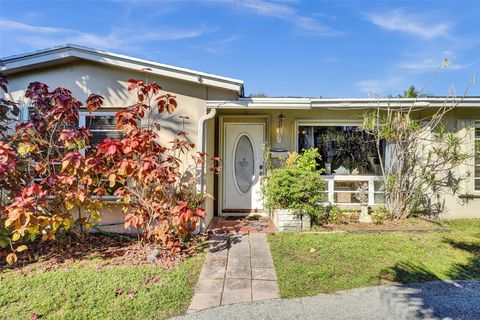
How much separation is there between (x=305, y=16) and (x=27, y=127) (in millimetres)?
9436

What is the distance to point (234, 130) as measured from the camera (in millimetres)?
8781

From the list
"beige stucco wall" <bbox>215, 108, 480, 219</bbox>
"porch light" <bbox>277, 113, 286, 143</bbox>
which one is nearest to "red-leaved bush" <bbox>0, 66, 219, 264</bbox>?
"beige stucco wall" <bbox>215, 108, 480, 219</bbox>

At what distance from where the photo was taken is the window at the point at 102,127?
21.7 ft

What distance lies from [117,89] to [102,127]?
2.87 feet

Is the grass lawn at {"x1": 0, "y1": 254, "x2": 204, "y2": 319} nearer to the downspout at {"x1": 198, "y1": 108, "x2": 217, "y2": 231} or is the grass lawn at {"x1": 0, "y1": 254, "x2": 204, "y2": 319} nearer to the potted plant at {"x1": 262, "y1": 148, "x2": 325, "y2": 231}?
the downspout at {"x1": 198, "y1": 108, "x2": 217, "y2": 231}

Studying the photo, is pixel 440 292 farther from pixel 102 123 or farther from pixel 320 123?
pixel 102 123

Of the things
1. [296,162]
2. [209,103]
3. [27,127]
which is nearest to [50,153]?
[27,127]

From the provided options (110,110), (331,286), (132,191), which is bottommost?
(331,286)

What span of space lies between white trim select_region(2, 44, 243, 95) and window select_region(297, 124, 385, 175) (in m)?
3.00

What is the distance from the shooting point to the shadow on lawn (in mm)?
3484

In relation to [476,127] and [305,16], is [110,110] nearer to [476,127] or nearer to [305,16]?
[305,16]

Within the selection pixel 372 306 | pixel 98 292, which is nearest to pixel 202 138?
pixel 98 292

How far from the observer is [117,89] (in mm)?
6672

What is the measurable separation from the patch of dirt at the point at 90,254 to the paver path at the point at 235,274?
0.54 meters
